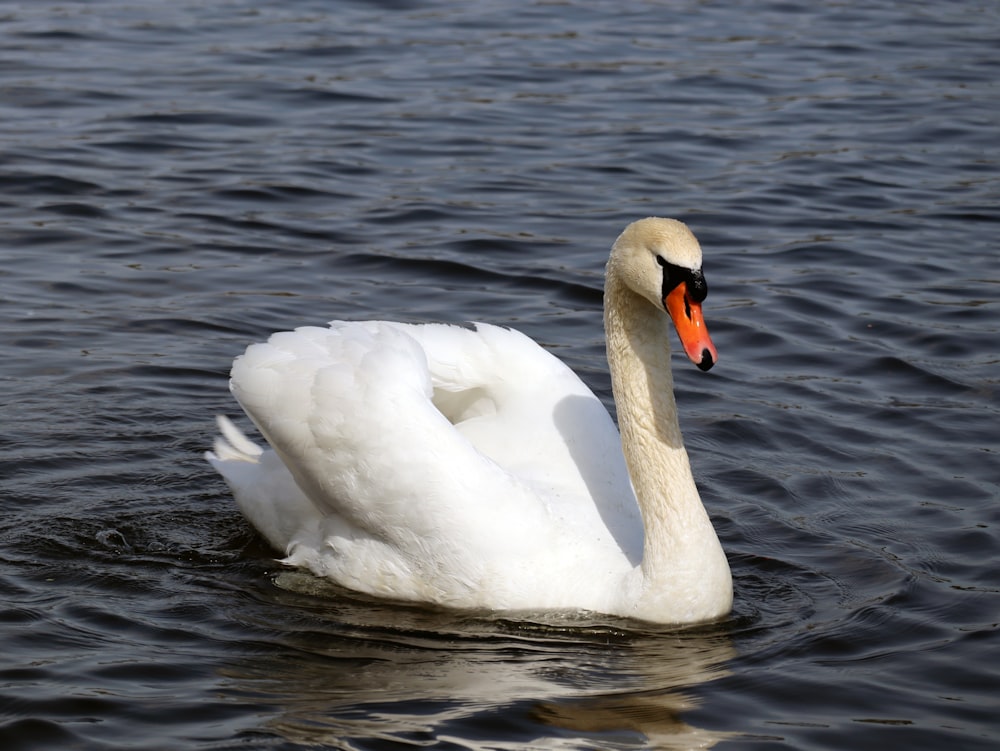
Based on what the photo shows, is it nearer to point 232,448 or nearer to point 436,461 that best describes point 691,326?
point 436,461

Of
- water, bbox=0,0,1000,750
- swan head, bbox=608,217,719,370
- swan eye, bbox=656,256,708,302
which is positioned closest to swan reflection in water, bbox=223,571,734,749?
water, bbox=0,0,1000,750

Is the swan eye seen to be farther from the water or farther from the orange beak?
the water

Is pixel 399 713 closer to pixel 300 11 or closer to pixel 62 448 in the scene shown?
pixel 62 448

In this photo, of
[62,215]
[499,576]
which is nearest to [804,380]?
[499,576]

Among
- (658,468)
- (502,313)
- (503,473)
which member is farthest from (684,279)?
(502,313)

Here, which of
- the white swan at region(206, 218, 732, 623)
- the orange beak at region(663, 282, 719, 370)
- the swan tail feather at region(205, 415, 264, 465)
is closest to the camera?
the orange beak at region(663, 282, 719, 370)

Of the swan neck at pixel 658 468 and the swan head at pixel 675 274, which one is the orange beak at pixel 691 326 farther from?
the swan neck at pixel 658 468

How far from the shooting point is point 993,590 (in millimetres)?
6750

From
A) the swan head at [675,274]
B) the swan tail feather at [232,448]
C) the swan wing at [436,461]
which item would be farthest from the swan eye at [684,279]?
the swan tail feather at [232,448]

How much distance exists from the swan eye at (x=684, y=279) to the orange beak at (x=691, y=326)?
0.02 metres

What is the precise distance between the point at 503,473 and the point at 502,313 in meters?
3.88

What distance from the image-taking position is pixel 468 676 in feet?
19.0

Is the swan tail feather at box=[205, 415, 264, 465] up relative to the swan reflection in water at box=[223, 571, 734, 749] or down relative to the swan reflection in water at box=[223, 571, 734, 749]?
up

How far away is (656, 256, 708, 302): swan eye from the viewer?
5.75m
